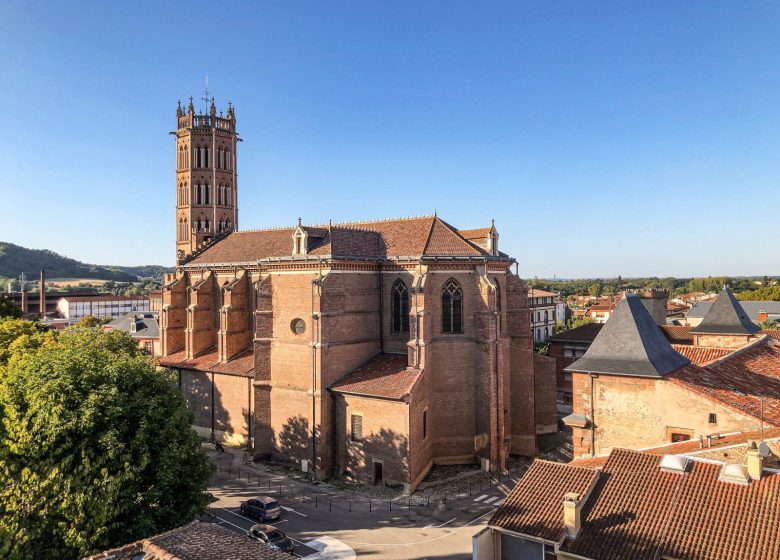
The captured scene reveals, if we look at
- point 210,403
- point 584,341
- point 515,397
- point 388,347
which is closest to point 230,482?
point 210,403

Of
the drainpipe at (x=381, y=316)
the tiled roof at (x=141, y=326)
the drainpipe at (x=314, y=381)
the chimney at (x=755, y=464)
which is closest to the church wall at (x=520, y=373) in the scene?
the drainpipe at (x=381, y=316)

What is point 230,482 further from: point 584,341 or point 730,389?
point 584,341

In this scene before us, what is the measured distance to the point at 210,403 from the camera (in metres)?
41.5

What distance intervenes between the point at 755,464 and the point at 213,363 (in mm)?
36313

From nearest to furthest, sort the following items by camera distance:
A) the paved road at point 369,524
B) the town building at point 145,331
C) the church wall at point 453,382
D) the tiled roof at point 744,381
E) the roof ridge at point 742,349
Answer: the tiled roof at point 744,381
the paved road at point 369,524
the roof ridge at point 742,349
the church wall at point 453,382
the town building at point 145,331

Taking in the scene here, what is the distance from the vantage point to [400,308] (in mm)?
36250

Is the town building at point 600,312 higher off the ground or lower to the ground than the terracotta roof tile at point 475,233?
lower

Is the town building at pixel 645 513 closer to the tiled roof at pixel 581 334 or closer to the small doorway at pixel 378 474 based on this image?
the small doorway at pixel 378 474

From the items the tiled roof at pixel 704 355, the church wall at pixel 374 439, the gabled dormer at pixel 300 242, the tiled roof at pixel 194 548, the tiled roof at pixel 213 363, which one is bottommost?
the church wall at pixel 374 439

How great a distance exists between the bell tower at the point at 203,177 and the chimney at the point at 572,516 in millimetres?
44973

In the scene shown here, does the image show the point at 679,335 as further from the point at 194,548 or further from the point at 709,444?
the point at 194,548

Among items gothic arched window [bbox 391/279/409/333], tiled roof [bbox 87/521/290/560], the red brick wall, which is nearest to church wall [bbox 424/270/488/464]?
gothic arched window [bbox 391/279/409/333]

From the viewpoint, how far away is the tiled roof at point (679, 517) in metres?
14.9

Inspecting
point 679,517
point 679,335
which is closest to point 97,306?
point 679,335
